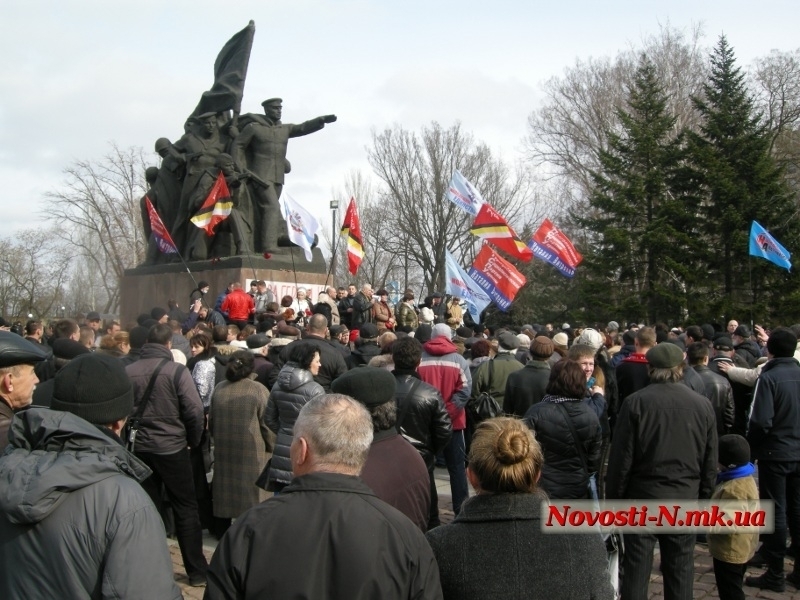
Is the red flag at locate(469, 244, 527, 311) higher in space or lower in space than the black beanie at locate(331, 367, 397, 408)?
higher

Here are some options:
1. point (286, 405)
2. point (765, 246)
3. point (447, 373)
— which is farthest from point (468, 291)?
point (286, 405)

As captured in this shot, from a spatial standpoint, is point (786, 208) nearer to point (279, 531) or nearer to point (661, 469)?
point (661, 469)

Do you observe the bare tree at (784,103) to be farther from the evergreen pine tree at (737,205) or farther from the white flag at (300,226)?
the white flag at (300,226)

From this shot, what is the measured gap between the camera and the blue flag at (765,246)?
57.6 feet

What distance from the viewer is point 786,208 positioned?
82.2 feet

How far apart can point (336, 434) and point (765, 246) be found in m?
17.8

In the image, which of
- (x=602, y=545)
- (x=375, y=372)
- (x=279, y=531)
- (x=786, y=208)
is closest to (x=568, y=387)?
(x=375, y=372)

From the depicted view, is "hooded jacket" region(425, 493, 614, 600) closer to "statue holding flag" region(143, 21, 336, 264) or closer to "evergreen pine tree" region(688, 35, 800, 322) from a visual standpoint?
"statue holding flag" region(143, 21, 336, 264)

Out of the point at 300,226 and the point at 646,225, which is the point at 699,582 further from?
the point at 646,225

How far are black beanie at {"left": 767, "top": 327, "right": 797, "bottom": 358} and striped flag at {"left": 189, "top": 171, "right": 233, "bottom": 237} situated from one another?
12499mm

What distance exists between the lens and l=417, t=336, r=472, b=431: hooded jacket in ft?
23.9

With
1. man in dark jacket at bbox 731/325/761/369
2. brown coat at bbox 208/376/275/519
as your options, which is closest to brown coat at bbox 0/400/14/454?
brown coat at bbox 208/376/275/519

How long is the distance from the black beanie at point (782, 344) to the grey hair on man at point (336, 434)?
445cm

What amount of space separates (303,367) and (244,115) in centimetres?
1391
